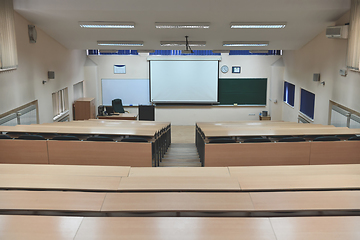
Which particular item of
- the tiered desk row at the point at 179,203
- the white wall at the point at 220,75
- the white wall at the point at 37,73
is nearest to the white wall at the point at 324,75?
Answer: the white wall at the point at 220,75

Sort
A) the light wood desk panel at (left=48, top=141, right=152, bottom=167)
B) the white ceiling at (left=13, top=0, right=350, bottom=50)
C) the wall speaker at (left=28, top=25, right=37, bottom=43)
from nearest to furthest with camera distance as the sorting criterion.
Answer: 1. the light wood desk panel at (left=48, top=141, right=152, bottom=167)
2. the white ceiling at (left=13, top=0, right=350, bottom=50)
3. the wall speaker at (left=28, top=25, right=37, bottom=43)

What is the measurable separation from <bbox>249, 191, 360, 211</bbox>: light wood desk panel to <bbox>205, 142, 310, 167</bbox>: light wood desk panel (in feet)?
8.98

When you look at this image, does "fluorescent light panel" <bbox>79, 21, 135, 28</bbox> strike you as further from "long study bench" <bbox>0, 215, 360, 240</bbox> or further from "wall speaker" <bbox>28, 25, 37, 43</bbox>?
"long study bench" <bbox>0, 215, 360, 240</bbox>

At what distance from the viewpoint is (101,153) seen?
5.44m

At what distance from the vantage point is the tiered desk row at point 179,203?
207 cm

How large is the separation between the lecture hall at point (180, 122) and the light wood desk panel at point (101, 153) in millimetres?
Answer: 19

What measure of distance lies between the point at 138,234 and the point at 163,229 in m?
0.17

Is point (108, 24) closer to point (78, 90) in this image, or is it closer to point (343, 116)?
point (78, 90)

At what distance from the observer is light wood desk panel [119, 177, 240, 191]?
9.29 feet

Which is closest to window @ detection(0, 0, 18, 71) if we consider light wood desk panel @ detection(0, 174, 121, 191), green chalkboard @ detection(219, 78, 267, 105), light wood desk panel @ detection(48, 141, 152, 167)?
light wood desk panel @ detection(48, 141, 152, 167)

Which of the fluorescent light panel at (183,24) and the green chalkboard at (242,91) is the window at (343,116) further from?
the green chalkboard at (242,91)

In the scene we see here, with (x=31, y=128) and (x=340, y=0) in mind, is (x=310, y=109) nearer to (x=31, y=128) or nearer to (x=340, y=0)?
(x=340, y=0)

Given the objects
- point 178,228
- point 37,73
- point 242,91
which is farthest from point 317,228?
point 242,91

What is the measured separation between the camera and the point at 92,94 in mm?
14117
